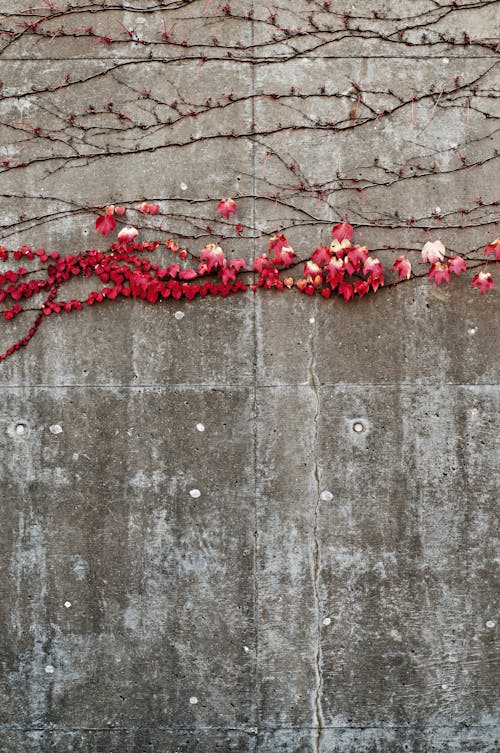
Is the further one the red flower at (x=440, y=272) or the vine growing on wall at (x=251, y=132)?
the vine growing on wall at (x=251, y=132)

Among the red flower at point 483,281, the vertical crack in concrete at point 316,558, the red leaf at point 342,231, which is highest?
the red leaf at point 342,231

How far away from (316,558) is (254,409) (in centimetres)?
91

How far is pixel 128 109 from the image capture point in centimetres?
396

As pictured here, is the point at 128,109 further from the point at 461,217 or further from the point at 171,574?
the point at 171,574

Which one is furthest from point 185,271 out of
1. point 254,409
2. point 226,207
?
point 254,409

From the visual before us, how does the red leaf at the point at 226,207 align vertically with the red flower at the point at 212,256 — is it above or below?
above

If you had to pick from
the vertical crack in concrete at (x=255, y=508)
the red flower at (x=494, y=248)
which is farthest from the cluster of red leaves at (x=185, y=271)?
the vertical crack in concrete at (x=255, y=508)

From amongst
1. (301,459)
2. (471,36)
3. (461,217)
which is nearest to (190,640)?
(301,459)

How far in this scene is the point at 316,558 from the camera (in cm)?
388

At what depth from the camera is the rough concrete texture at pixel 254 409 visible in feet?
12.6

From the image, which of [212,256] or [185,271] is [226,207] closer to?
[212,256]

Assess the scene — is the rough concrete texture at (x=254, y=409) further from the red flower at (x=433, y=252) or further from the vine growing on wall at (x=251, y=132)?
the red flower at (x=433, y=252)

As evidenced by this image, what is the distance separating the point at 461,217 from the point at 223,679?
9.61 feet

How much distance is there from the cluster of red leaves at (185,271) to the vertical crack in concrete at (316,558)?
0.91 ft
